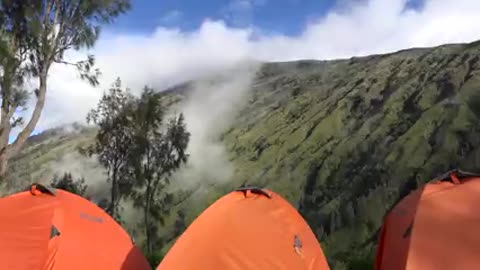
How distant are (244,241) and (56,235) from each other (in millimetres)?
2669

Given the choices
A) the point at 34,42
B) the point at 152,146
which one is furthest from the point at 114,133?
the point at 34,42

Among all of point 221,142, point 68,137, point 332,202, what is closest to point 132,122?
point 332,202

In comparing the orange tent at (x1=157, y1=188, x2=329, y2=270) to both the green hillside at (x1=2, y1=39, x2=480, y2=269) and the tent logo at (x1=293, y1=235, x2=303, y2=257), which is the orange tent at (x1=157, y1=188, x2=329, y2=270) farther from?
the green hillside at (x1=2, y1=39, x2=480, y2=269)

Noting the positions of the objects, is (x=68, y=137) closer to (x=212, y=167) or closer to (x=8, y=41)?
(x=212, y=167)

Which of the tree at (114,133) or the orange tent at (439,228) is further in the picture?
the tree at (114,133)

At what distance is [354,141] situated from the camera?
8400cm

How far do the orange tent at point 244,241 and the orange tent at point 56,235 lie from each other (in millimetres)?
1428

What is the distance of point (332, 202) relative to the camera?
7312 centimetres

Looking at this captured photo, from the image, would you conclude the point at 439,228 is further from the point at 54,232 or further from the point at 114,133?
the point at 114,133

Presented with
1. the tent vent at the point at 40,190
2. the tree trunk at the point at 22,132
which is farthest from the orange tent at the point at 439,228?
the tree trunk at the point at 22,132

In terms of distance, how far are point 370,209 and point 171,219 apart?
35.9 meters

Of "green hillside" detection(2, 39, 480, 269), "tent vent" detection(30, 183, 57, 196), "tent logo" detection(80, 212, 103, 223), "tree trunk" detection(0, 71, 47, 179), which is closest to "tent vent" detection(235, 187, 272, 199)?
"tent logo" detection(80, 212, 103, 223)

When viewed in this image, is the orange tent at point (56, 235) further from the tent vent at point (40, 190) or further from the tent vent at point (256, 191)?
the tent vent at point (256, 191)

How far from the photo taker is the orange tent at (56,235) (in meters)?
8.09
